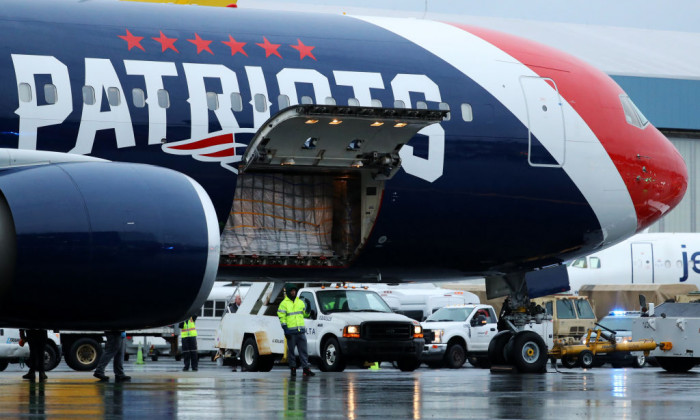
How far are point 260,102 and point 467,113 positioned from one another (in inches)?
124

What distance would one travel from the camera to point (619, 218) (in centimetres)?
1809

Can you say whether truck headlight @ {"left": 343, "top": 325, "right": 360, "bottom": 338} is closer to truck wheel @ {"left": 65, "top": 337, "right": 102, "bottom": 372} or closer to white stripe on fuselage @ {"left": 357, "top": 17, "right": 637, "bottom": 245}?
truck wheel @ {"left": 65, "top": 337, "right": 102, "bottom": 372}

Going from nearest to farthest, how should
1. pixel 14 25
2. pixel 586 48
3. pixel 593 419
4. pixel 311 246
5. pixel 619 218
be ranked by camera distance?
pixel 593 419 → pixel 14 25 → pixel 311 246 → pixel 619 218 → pixel 586 48

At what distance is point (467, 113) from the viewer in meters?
17.0

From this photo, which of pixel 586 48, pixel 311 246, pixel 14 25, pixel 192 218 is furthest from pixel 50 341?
pixel 586 48

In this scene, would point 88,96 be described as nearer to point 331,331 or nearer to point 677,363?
point 331,331

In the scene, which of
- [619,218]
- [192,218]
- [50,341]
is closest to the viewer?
[192,218]

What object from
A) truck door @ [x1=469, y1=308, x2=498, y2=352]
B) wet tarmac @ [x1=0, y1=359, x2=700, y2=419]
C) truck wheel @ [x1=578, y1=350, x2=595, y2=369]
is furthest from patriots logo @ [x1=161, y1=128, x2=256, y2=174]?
truck door @ [x1=469, y1=308, x2=498, y2=352]

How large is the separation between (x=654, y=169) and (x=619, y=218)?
958 millimetres

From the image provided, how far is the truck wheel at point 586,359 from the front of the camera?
2855cm

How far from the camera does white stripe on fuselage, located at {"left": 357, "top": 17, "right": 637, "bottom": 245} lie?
17.3m

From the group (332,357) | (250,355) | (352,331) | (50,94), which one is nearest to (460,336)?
(250,355)

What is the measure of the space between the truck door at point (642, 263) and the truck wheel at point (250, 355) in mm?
20874

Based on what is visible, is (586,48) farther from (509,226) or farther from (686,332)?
(509,226)
